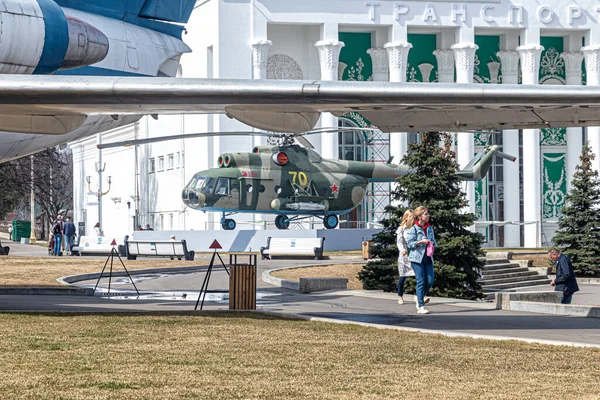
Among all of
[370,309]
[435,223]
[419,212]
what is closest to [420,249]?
[419,212]

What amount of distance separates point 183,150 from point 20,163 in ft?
31.9

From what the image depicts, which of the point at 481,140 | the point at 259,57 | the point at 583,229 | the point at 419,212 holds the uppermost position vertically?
the point at 259,57

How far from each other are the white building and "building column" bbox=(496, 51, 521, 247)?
63mm

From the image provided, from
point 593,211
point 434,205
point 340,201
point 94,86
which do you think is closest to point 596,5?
point 340,201

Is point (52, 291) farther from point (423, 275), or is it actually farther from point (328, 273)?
point (328, 273)

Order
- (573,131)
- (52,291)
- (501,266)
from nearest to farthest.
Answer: (52,291)
(501,266)
(573,131)

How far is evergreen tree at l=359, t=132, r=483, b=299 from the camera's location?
2322 cm

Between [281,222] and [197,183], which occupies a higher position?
[197,183]

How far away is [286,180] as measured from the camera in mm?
46844

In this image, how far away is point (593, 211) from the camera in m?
35.3

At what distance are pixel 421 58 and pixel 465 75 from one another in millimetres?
3981

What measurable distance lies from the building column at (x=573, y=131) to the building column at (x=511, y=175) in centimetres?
353

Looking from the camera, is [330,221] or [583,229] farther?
[330,221]

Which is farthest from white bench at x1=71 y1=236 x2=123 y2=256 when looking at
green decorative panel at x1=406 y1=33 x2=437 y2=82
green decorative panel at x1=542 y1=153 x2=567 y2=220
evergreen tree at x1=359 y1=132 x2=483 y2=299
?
green decorative panel at x1=542 y1=153 x2=567 y2=220
